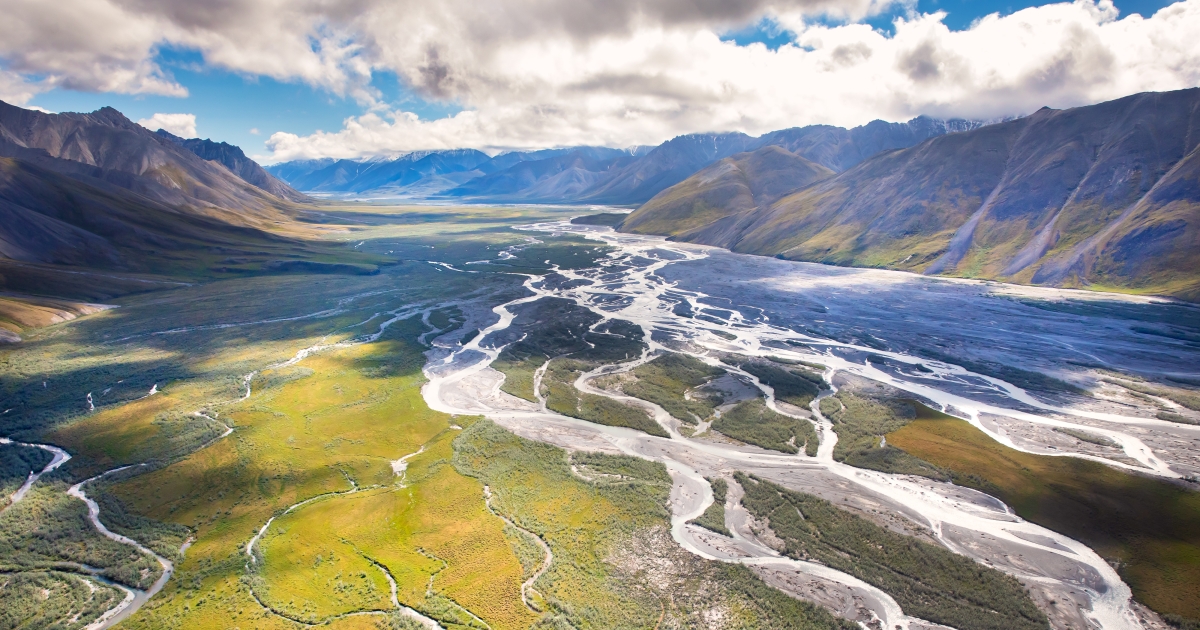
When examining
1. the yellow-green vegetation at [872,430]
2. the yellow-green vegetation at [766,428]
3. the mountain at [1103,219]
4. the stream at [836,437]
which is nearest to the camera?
the stream at [836,437]

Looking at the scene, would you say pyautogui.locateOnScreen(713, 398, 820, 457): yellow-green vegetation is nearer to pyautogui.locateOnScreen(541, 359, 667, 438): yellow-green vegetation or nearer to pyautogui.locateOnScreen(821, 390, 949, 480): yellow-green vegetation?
pyautogui.locateOnScreen(821, 390, 949, 480): yellow-green vegetation

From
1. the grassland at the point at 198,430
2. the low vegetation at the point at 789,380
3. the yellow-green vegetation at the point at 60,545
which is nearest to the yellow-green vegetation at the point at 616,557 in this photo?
the grassland at the point at 198,430

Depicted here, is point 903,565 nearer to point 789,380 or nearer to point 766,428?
point 766,428

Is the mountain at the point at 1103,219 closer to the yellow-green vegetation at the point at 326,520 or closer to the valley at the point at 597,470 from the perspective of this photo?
the valley at the point at 597,470

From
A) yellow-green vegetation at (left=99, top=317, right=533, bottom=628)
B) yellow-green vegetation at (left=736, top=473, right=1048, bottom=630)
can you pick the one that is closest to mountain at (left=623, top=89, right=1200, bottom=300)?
yellow-green vegetation at (left=736, top=473, right=1048, bottom=630)

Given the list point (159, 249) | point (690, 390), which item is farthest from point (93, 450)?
point (159, 249)

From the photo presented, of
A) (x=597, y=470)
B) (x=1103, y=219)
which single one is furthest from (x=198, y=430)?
(x=1103, y=219)
